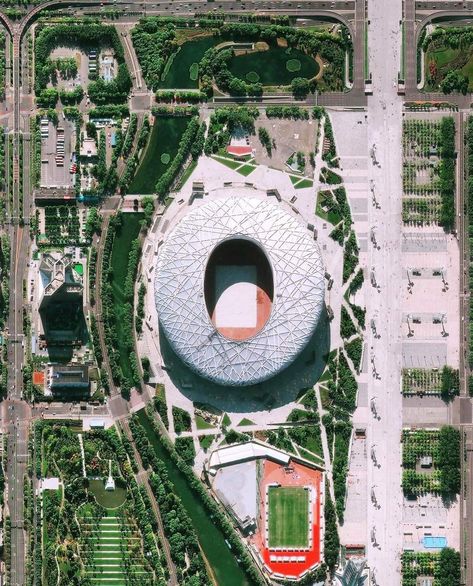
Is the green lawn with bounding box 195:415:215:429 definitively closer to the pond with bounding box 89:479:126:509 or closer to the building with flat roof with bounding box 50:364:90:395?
the pond with bounding box 89:479:126:509

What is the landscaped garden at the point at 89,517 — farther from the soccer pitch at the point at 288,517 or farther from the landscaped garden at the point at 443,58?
the landscaped garden at the point at 443,58

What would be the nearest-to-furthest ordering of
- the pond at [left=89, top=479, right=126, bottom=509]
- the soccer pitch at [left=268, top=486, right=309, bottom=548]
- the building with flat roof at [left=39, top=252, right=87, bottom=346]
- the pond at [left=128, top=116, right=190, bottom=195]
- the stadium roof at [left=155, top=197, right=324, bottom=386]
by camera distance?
the stadium roof at [left=155, top=197, right=324, bottom=386] → the soccer pitch at [left=268, top=486, right=309, bottom=548] → the pond at [left=89, top=479, right=126, bottom=509] → the building with flat roof at [left=39, top=252, right=87, bottom=346] → the pond at [left=128, top=116, right=190, bottom=195]

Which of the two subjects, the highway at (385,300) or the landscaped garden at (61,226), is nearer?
the highway at (385,300)

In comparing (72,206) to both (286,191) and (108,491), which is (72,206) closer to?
(286,191)

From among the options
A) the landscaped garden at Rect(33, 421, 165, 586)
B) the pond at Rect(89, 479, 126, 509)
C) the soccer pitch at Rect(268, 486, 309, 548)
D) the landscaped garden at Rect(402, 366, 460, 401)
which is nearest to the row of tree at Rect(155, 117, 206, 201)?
the landscaped garden at Rect(33, 421, 165, 586)

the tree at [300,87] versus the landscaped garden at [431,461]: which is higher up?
the tree at [300,87]

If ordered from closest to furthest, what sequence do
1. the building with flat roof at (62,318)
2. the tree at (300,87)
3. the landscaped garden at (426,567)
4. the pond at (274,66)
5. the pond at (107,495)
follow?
the landscaped garden at (426,567) → the pond at (107,495) → the building with flat roof at (62,318) → the tree at (300,87) → the pond at (274,66)

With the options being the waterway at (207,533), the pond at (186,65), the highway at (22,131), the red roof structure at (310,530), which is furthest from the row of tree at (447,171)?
the waterway at (207,533)

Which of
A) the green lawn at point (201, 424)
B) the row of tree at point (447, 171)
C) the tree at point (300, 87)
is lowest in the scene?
the green lawn at point (201, 424)
